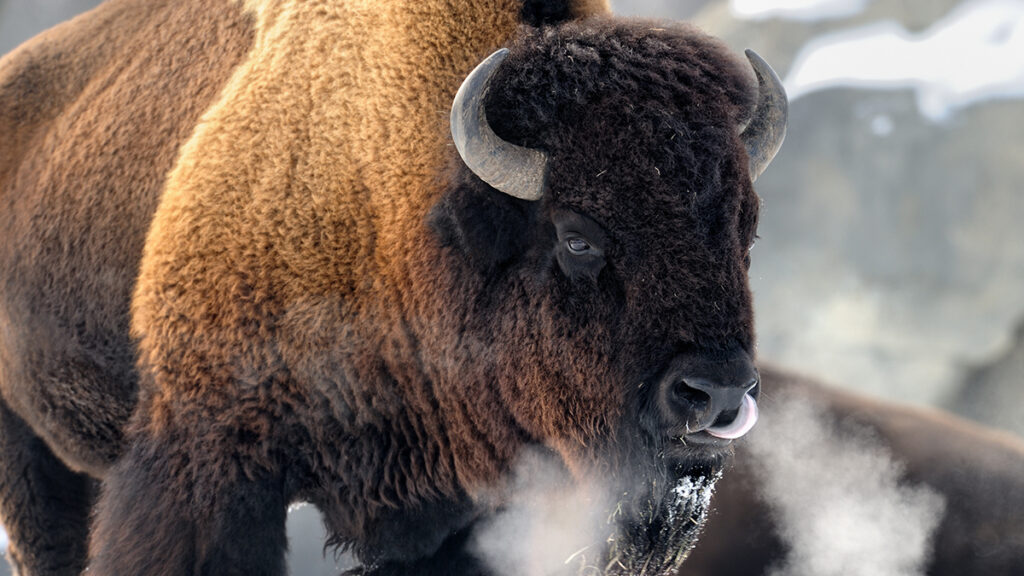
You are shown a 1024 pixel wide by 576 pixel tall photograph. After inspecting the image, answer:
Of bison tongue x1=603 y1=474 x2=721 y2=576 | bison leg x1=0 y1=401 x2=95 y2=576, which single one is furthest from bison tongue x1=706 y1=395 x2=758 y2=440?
bison leg x1=0 y1=401 x2=95 y2=576


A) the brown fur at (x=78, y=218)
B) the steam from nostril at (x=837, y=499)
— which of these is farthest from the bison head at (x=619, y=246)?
the steam from nostril at (x=837, y=499)

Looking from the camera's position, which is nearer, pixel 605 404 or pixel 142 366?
pixel 605 404

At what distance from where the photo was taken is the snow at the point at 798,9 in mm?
6516

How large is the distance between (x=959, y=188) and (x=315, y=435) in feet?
16.2

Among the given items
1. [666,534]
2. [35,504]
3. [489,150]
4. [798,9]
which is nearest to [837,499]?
[666,534]

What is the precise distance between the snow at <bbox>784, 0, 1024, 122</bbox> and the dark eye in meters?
4.81

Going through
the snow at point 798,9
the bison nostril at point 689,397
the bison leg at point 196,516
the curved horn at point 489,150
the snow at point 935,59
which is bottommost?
the snow at point 935,59

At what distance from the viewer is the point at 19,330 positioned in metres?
2.82

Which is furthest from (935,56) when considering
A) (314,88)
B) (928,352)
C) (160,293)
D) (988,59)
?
(160,293)

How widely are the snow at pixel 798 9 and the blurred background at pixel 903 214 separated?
0.07 feet

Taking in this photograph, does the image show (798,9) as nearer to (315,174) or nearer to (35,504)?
(315,174)

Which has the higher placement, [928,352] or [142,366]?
[142,366]

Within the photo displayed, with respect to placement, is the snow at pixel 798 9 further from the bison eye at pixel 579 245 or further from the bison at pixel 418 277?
the bison eye at pixel 579 245

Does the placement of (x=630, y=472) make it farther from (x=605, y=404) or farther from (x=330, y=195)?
(x=330, y=195)
